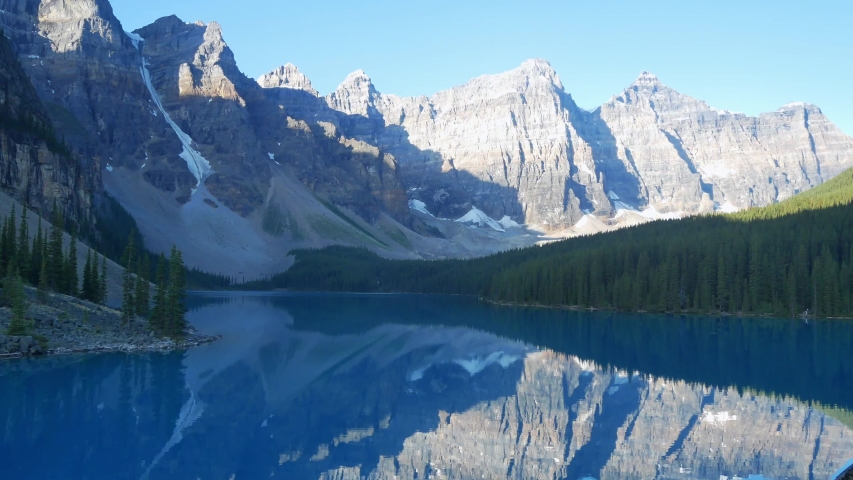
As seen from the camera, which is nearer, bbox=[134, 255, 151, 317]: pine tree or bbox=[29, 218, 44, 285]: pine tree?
bbox=[134, 255, 151, 317]: pine tree

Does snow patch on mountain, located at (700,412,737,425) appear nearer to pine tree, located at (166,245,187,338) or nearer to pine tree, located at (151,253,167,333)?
pine tree, located at (166,245,187,338)

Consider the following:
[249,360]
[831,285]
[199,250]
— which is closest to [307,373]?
[249,360]

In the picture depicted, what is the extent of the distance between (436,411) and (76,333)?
86.4 ft

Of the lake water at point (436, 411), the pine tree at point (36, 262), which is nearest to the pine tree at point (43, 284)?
the pine tree at point (36, 262)

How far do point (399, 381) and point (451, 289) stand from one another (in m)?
123

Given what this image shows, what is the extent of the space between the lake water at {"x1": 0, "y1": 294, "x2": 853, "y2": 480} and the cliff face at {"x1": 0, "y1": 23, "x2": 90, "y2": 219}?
6403 cm

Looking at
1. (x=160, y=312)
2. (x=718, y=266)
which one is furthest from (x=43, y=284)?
(x=718, y=266)

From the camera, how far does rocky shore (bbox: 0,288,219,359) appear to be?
1583 inches

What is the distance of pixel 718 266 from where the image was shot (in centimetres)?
8469

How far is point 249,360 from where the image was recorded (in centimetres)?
4350

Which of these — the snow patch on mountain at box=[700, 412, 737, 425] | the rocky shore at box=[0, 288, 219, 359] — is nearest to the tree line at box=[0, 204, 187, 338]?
the rocky shore at box=[0, 288, 219, 359]

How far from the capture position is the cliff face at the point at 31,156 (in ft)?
324

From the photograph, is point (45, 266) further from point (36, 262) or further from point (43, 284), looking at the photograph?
point (36, 262)

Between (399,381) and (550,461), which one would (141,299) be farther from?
(550,461)
